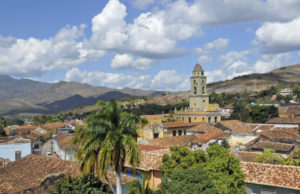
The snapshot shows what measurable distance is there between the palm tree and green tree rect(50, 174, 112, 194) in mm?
1316

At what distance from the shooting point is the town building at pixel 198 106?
60347 mm

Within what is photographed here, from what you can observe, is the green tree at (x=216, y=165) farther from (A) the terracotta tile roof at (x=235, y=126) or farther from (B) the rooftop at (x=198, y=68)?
(B) the rooftop at (x=198, y=68)

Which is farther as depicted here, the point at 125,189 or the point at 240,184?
the point at 125,189

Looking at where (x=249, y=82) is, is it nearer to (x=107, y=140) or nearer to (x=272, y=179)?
(x=272, y=179)

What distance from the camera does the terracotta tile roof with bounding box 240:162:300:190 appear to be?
47.1 feet

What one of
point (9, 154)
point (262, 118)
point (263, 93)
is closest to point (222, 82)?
point (263, 93)

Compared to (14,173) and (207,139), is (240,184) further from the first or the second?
(207,139)

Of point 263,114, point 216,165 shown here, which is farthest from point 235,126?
point 216,165

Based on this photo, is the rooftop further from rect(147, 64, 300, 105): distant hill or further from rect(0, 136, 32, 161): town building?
rect(147, 64, 300, 105): distant hill

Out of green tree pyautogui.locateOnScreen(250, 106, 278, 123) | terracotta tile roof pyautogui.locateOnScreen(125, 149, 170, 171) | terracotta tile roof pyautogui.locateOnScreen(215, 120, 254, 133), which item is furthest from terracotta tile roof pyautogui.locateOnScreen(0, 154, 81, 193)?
green tree pyautogui.locateOnScreen(250, 106, 278, 123)

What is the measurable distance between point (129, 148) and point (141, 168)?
6029 mm

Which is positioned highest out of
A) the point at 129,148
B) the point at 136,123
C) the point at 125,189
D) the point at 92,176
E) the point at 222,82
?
the point at 222,82

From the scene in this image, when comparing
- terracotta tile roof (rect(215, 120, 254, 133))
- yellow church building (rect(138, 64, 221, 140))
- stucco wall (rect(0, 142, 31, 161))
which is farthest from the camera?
yellow church building (rect(138, 64, 221, 140))

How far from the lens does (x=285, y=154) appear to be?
83.0 feet
